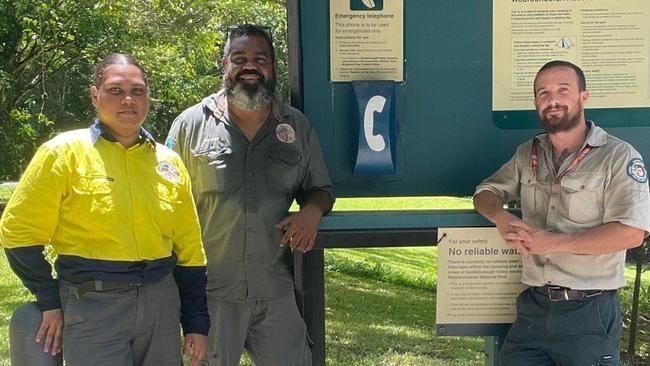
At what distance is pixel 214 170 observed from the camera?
3295 mm

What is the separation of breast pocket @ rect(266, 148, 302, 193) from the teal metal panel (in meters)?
0.25

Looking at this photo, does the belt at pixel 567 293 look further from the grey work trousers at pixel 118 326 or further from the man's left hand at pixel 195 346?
the grey work trousers at pixel 118 326

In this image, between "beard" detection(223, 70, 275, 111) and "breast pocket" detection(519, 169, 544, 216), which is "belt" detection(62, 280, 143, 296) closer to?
"beard" detection(223, 70, 275, 111)

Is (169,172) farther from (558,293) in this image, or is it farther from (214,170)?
(558,293)

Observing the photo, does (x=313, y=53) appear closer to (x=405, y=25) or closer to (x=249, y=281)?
(x=405, y=25)

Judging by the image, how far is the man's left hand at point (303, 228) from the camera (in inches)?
126

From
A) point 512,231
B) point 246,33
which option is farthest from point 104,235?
point 512,231

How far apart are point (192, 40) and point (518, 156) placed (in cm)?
1037

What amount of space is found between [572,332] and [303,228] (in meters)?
1.21

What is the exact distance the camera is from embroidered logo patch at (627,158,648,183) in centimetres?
283

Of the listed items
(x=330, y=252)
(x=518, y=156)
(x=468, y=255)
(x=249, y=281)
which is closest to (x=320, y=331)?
(x=249, y=281)

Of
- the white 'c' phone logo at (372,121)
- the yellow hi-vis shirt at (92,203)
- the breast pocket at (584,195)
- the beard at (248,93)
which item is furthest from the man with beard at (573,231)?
the yellow hi-vis shirt at (92,203)

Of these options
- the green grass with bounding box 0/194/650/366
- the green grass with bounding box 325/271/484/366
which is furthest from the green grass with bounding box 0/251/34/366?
the green grass with bounding box 325/271/484/366

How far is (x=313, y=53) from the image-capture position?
11.5 feet
